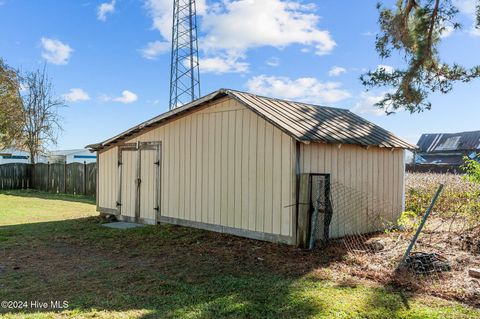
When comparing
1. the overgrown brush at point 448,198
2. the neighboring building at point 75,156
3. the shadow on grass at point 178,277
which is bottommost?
the shadow on grass at point 178,277

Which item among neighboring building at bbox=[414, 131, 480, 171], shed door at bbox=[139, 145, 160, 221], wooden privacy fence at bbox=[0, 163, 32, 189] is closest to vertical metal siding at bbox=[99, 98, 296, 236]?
shed door at bbox=[139, 145, 160, 221]

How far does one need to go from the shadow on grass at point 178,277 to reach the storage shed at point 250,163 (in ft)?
1.97

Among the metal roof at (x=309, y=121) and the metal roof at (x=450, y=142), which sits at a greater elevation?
the metal roof at (x=450, y=142)

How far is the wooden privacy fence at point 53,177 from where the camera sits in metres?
17.0

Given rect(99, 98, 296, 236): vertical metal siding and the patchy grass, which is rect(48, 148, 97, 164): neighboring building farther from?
rect(99, 98, 296, 236): vertical metal siding

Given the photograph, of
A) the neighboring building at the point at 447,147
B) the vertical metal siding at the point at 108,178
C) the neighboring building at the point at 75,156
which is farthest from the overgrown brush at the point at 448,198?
the neighboring building at the point at 75,156

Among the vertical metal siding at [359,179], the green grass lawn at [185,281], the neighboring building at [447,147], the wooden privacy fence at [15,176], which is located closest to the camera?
the green grass lawn at [185,281]

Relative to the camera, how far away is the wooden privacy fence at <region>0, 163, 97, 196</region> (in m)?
17.0

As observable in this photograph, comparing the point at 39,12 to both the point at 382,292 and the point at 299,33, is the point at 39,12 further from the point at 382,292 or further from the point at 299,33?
the point at 382,292

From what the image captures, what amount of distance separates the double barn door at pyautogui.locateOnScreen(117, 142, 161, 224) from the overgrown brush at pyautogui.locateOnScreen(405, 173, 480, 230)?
6.54 metres

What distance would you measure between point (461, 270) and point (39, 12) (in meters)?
15.7

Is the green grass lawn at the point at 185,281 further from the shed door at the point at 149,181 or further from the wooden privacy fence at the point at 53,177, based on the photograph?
the wooden privacy fence at the point at 53,177

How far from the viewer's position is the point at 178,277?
5.04 meters

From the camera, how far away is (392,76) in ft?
35.0
